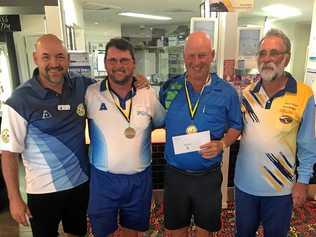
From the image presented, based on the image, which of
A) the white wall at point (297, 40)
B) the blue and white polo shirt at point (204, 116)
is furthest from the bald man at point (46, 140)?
the white wall at point (297, 40)

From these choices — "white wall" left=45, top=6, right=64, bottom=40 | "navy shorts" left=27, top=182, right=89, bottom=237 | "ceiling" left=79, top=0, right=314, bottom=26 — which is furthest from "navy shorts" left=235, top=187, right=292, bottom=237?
"ceiling" left=79, top=0, right=314, bottom=26

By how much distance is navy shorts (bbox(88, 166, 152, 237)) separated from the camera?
5.58ft

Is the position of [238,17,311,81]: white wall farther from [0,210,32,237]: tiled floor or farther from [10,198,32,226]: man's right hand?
[10,198,32,226]: man's right hand

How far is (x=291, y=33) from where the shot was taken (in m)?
9.02

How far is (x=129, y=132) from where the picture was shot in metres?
1.68

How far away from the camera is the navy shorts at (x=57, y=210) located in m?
1.65

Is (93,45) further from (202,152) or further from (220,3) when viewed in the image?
(202,152)

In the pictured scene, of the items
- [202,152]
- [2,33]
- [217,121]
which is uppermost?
[2,33]

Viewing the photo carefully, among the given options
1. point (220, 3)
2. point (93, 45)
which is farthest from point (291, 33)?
point (220, 3)

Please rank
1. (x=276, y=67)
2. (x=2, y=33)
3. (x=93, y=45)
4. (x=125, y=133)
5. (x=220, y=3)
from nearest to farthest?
(x=276, y=67), (x=125, y=133), (x=220, y=3), (x=2, y=33), (x=93, y=45)

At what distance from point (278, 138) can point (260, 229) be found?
1329mm

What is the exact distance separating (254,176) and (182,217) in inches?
19.8

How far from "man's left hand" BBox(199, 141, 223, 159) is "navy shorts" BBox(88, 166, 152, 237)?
378 mm

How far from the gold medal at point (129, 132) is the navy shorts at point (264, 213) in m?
0.72
